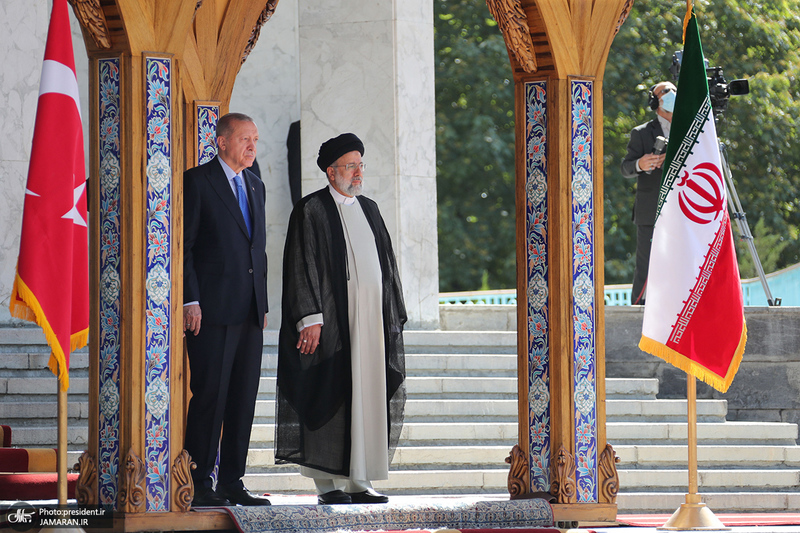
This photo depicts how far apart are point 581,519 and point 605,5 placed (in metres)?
2.57

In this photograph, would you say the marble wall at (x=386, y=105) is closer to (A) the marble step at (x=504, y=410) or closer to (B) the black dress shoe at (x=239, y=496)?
(A) the marble step at (x=504, y=410)

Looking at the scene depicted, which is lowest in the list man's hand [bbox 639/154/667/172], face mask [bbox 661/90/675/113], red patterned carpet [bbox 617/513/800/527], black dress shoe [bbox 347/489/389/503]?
red patterned carpet [bbox 617/513/800/527]

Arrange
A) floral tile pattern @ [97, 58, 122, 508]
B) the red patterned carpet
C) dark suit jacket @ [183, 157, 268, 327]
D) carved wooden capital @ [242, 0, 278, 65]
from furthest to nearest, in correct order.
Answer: carved wooden capital @ [242, 0, 278, 65]
the red patterned carpet
dark suit jacket @ [183, 157, 268, 327]
floral tile pattern @ [97, 58, 122, 508]

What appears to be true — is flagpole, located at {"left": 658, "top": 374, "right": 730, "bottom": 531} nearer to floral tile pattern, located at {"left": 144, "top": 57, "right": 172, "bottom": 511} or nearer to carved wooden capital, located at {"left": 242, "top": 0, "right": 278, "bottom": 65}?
floral tile pattern, located at {"left": 144, "top": 57, "right": 172, "bottom": 511}

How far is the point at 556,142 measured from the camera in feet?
21.7

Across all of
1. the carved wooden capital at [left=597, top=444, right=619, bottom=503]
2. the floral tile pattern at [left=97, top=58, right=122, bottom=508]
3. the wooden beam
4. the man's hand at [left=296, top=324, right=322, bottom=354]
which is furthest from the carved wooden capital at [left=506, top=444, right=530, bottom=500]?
the wooden beam

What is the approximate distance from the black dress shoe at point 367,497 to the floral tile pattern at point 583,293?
959mm

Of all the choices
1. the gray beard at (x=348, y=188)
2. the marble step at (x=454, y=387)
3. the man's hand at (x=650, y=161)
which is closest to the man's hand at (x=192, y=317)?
the gray beard at (x=348, y=188)

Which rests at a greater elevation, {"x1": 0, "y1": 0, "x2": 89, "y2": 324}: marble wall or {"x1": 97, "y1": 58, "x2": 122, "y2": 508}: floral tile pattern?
{"x1": 0, "y1": 0, "x2": 89, "y2": 324}: marble wall

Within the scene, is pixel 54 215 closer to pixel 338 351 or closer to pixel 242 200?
pixel 242 200

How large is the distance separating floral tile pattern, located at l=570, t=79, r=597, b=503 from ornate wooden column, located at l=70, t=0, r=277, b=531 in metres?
1.88

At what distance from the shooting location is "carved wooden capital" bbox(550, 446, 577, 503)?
21.2 ft

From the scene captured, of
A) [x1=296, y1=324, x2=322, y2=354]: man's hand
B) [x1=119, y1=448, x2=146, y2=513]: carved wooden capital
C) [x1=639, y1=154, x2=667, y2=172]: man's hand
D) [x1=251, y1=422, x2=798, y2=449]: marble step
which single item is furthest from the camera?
[x1=639, y1=154, x2=667, y2=172]: man's hand

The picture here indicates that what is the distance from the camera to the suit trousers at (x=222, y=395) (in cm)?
631
